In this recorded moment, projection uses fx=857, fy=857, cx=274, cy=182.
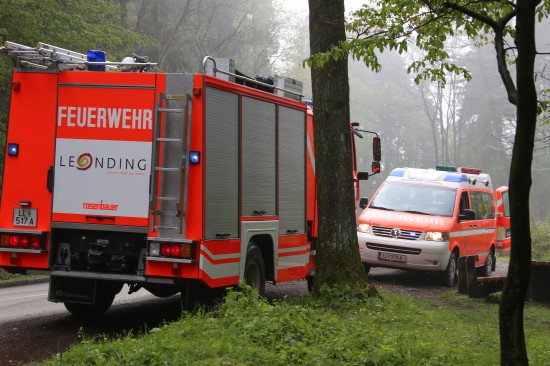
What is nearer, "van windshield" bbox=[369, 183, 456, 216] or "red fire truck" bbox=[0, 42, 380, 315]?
"red fire truck" bbox=[0, 42, 380, 315]

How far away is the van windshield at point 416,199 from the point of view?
18891 mm

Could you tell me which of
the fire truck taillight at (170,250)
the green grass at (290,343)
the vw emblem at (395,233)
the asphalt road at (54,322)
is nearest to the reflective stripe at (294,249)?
the asphalt road at (54,322)

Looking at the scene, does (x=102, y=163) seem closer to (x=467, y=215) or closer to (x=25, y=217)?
(x=25, y=217)

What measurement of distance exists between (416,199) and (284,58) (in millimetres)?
37148

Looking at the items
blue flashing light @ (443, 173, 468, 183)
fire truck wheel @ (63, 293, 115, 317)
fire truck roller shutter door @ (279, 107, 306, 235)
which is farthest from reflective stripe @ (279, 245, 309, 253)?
blue flashing light @ (443, 173, 468, 183)

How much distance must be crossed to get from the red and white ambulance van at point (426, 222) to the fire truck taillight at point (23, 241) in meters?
9.12

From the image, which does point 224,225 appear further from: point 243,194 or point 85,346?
point 85,346

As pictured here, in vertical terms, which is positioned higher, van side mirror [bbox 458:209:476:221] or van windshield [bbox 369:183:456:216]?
van windshield [bbox 369:183:456:216]

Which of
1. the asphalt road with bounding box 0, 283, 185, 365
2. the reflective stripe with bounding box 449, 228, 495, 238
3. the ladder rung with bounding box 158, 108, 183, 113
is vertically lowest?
the asphalt road with bounding box 0, 283, 185, 365

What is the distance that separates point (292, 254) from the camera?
13.0 meters

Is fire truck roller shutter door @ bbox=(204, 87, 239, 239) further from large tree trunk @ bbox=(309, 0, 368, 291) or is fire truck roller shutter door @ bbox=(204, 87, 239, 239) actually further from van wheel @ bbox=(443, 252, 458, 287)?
van wheel @ bbox=(443, 252, 458, 287)

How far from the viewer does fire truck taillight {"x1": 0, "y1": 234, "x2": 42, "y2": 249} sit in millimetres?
10172

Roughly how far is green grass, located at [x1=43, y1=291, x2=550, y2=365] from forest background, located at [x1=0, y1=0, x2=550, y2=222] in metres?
3.34

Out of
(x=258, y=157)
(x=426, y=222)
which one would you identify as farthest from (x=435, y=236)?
(x=258, y=157)
